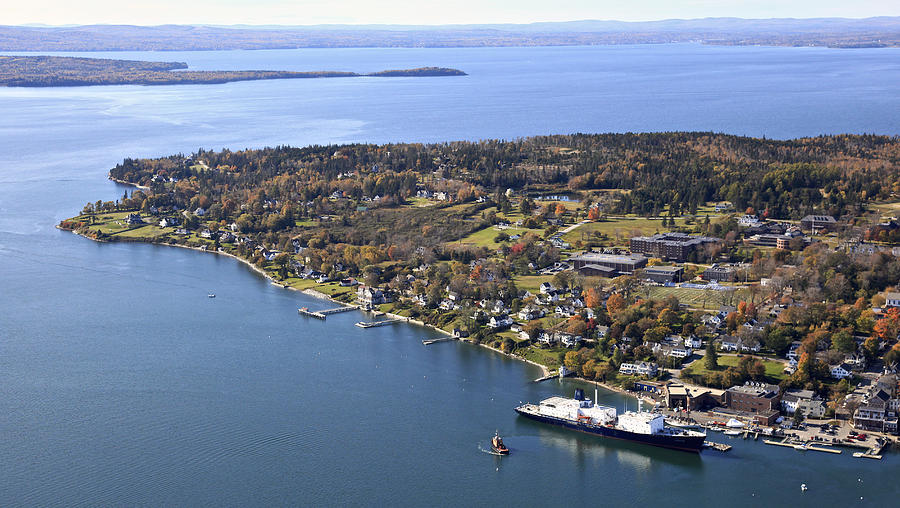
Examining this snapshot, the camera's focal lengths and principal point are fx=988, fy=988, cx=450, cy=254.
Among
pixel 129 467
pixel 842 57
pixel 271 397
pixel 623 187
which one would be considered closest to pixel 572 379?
pixel 271 397

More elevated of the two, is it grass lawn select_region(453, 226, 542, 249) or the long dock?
grass lawn select_region(453, 226, 542, 249)

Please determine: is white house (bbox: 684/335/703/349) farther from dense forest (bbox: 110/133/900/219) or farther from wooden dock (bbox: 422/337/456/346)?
dense forest (bbox: 110/133/900/219)

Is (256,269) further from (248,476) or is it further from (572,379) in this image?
(248,476)

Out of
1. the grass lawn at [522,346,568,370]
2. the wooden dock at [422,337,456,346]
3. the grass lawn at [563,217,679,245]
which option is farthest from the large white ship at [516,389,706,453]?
the grass lawn at [563,217,679,245]

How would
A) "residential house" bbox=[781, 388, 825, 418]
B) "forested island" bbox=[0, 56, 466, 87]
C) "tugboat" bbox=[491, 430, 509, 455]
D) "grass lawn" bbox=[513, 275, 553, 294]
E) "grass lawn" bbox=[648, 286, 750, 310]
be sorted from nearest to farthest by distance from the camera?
1. "tugboat" bbox=[491, 430, 509, 455]
2. "residential house" bbox=[781, 388, 825, 418]
3. "grass lawn" bbox=[648, 286, 750, 310]
4. "grass lawn" bbox=[513, 275, 553, 294]
5. "forested island" bbox=[0, 56, 466, 87]

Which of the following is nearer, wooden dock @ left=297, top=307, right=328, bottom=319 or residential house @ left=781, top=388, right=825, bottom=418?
residential house @ left=781, top=388, right=825, bottom=418

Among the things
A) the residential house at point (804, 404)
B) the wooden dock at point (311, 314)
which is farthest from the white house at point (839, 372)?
the wooden dock at point (311, 314)

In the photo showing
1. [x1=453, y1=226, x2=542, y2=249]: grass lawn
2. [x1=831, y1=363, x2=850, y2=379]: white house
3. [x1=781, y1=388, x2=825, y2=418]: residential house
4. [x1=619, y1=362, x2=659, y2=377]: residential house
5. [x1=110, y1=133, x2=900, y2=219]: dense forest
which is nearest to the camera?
[x1=781, y1=388, x2=825, y2=418]: residential house
